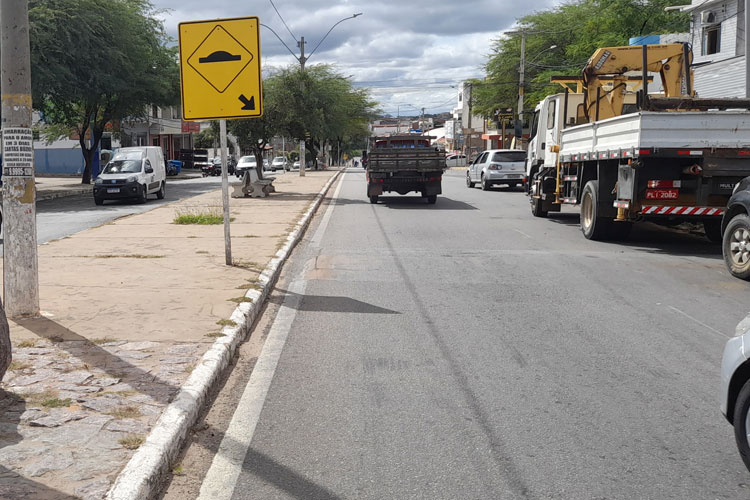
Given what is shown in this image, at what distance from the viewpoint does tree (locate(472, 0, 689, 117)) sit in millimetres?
38938

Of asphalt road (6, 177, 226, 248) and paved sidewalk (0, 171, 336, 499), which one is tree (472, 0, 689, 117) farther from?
paved sidewalk (0, 171, 336, 499)

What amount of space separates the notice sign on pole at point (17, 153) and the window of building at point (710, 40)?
99.4ft

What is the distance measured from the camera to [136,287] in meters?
8.48

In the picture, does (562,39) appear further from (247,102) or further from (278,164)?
(247,102)

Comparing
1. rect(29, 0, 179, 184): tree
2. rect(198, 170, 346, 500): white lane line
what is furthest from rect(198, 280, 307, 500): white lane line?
rect(29, 0, 179, 184): tree

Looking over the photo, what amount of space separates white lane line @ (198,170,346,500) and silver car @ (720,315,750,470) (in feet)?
8.14

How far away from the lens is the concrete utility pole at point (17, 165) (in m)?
6.54

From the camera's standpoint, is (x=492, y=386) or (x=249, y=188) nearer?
(x=492, y=386)

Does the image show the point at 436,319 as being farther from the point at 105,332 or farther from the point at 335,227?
the point at 335,227

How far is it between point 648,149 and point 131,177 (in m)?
18.1

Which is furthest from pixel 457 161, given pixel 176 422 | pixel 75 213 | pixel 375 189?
pixel 176 422

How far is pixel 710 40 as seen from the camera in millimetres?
31406

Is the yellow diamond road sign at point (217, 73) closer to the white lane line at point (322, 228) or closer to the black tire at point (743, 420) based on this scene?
the white lane line at point (322, 228)

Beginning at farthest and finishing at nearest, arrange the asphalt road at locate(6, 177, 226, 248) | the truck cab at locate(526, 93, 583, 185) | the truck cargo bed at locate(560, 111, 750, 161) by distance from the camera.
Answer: the truck cab at locate(526, 93, 583, 185), the asphalt road at locate(6, 177, 226, 248), the truck cargo bed at locate(560, 111, 750, 161)
